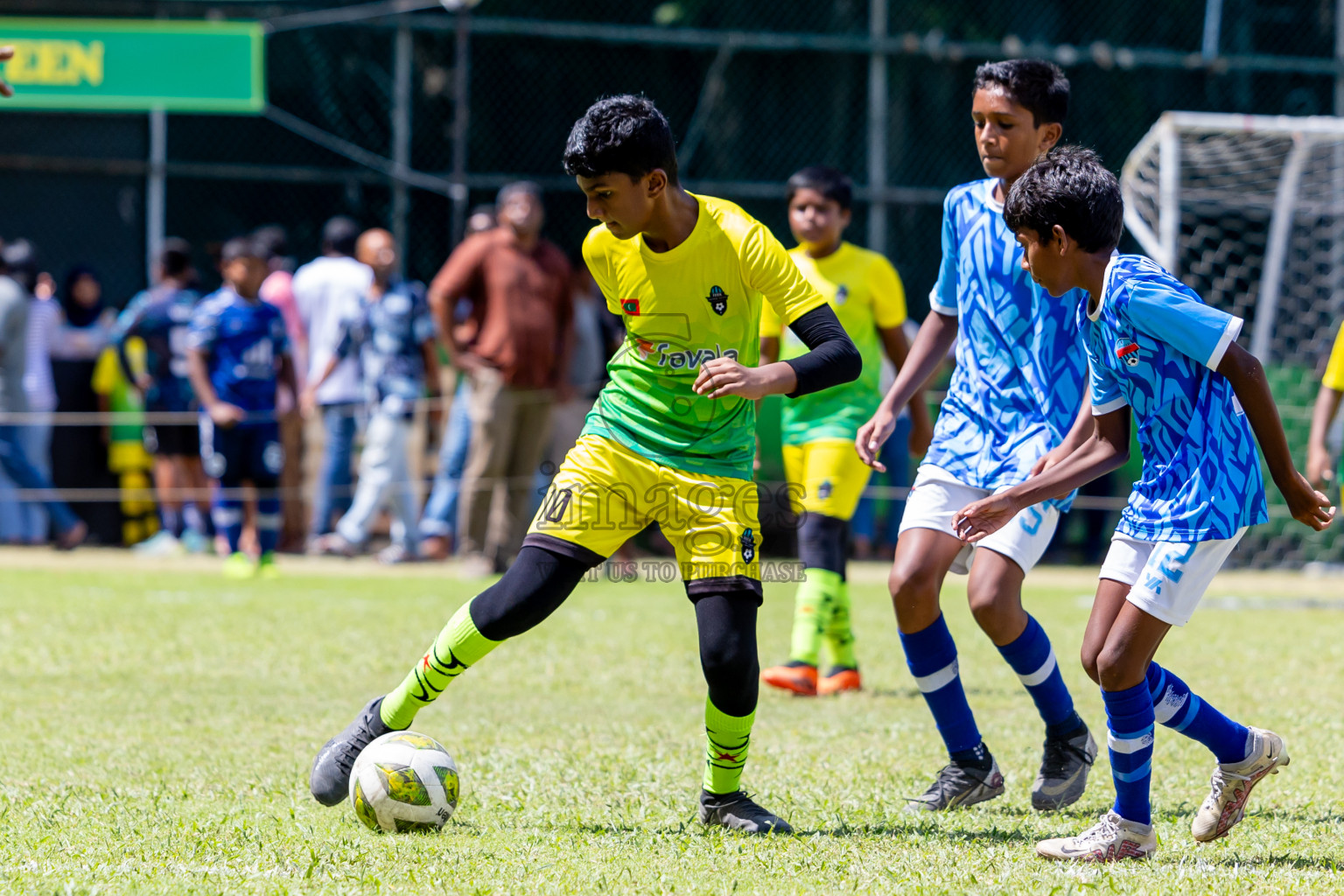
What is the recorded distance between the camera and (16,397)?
40.8 feet

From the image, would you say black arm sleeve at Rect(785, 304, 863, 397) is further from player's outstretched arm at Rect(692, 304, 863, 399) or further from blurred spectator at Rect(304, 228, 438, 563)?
blurred spectator at Rect(304, 228, 438, 563)

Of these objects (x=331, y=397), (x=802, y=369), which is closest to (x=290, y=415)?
(x=331, y=397)

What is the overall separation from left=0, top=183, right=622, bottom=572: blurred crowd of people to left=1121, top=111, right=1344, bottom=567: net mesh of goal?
4.13 metres

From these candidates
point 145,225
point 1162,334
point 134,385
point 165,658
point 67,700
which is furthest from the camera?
point 145,225

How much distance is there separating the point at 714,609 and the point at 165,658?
13.3 feet

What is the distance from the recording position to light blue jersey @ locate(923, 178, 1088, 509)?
4785 mm

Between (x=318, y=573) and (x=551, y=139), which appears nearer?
(x=318, y=573)

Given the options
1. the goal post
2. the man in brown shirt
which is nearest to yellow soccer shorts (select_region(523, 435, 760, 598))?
the man in brown shirt

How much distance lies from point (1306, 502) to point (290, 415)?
31.1ft

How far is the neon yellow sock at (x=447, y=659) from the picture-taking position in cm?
432

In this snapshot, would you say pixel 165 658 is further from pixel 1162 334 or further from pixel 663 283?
pixel 1162 334

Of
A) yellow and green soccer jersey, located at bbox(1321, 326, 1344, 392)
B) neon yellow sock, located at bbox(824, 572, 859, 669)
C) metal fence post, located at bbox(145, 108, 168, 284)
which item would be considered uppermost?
metal fence post, located at bbox(145, 108, 168, 284)

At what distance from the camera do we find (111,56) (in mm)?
13188

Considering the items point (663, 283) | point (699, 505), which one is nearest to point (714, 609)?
point (699, 505)
